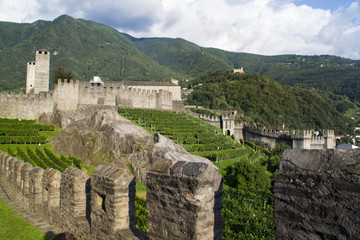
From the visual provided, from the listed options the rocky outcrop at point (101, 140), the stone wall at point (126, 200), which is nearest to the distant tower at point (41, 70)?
the rocky outcrop at point (101, 140)

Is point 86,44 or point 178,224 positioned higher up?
point 86,44

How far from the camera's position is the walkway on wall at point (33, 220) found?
907 cm

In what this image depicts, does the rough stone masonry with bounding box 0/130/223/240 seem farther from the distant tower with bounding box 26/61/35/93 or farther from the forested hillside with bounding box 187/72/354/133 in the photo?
the forested hillside with bounding box 187/72/354/133

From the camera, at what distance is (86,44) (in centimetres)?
14762

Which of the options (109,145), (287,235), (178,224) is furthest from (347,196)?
(109,145)

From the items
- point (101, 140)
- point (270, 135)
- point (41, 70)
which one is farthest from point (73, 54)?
point (101, 140)

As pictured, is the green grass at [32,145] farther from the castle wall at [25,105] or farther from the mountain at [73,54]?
the mountain at [73,54]

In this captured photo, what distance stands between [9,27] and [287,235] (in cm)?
18347

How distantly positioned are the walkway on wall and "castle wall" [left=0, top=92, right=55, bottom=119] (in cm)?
2757

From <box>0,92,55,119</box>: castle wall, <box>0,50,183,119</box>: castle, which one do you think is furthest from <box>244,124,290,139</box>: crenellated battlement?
<box>0,92,55,119</box>: castle wall

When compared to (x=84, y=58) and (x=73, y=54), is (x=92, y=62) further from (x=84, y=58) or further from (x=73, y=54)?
(x=73, y=54)

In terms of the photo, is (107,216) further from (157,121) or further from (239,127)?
(239,127)

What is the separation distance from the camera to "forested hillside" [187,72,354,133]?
327 ft

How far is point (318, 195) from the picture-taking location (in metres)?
2.66
